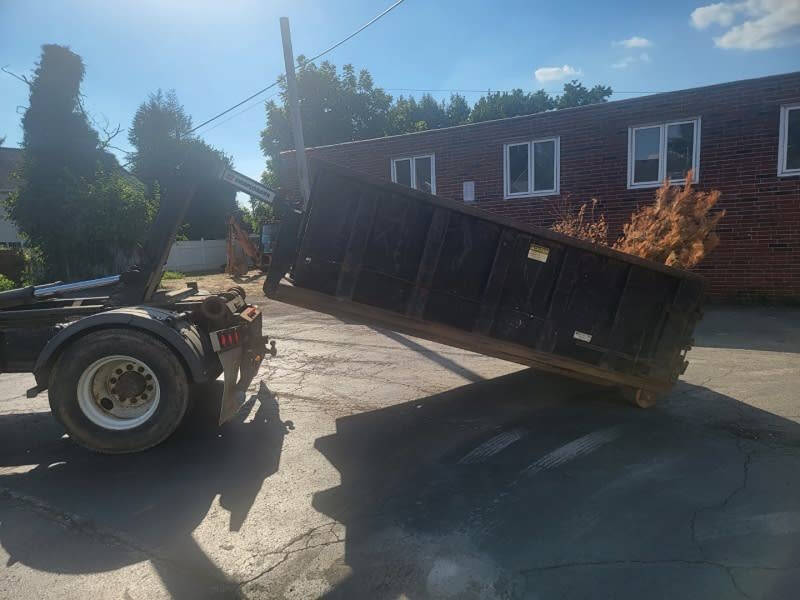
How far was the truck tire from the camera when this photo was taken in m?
4.82

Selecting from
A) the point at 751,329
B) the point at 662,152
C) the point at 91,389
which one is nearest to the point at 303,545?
the point at 91,389

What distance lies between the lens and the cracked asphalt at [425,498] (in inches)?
119

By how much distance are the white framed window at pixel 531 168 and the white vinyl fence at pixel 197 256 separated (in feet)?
60.3

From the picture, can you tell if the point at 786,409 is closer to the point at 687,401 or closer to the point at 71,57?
the point at 687,401

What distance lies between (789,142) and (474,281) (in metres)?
10.4

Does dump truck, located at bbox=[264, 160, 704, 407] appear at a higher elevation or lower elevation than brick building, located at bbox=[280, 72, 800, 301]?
lower

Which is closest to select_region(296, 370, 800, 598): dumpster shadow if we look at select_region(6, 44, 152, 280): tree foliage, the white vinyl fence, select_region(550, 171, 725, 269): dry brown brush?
select_region(550, 171, 725, 269): dry brown brush

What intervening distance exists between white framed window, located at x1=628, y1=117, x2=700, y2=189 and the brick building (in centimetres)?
2

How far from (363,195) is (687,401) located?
166 inches

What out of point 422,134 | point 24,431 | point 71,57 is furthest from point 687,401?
point 71,57

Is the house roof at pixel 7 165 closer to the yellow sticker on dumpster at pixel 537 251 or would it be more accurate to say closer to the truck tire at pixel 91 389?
the truck tire at pixel 91 389

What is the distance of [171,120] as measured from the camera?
40.8 metres

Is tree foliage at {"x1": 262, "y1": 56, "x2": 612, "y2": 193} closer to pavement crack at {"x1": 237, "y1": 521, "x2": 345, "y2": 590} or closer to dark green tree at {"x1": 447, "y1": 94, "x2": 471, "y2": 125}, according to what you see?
dark green tree at {"x1": 447, "y1": 94, "x2": 471, "y2": 125}

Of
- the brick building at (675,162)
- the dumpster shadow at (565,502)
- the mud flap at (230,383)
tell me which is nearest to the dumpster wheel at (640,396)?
the dumpster shadow at (565,502)
